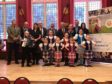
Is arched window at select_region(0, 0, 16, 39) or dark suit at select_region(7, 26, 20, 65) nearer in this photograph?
dark suit at select_region(7, 26, 20, 65)

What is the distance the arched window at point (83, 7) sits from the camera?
12859 mm

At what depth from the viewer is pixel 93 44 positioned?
10273mm

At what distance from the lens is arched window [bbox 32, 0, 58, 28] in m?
13.0

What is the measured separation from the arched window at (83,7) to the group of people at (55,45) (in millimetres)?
2405

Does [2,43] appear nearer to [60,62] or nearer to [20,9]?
[20,9]

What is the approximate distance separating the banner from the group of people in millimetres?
285

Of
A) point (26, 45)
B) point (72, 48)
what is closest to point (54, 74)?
point (72, 48)

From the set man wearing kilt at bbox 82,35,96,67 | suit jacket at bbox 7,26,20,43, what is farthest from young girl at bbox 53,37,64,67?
suit jacket at bbox 7,26,20,43

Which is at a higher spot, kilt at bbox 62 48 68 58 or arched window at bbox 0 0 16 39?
arched window at bbox 0 0 16 39

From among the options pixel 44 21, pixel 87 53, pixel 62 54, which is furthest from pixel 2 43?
pixel 87 53

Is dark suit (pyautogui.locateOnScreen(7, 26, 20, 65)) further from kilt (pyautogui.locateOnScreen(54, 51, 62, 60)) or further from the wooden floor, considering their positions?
the wooden floor

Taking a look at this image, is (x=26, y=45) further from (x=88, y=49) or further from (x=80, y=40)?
(x=88, y=49)

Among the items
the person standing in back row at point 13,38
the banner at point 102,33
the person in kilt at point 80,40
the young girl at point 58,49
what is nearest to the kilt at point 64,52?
the young girl at point 58,49

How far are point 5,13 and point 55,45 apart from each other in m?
3.98
